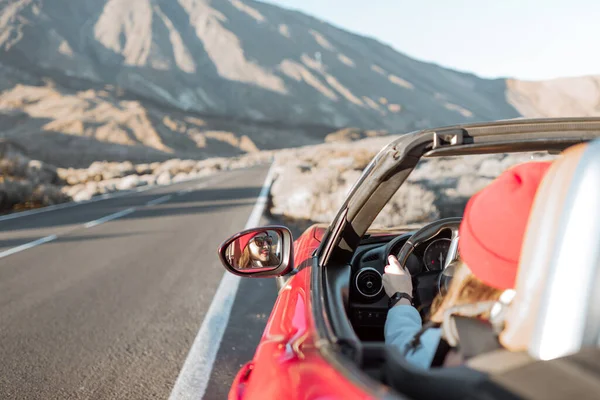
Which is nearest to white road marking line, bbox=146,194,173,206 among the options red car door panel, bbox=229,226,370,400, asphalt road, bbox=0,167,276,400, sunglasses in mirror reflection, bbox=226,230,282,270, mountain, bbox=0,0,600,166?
asphalt road, bbox=0,167,276,400

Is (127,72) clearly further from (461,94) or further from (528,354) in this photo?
(528,354)

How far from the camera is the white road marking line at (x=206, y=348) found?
10.9 ft

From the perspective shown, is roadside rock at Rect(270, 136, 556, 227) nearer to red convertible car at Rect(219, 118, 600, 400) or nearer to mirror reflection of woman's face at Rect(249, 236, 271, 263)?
mirror reflection of woman's face at Rect(249, 236, 271, 263)

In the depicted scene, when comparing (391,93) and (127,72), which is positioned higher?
(391,93)

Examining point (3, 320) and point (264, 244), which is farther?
point (3, 320)

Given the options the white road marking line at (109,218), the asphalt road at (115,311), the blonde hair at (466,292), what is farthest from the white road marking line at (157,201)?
the blonde hair at (466,292)

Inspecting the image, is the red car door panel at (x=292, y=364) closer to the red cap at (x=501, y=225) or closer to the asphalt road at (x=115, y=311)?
the red cap at (x=501, y=225)

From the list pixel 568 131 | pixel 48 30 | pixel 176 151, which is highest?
pixel 48 30

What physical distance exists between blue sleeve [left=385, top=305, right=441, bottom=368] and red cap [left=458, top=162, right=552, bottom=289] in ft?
0.87

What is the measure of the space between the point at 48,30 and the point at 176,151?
72116 mm

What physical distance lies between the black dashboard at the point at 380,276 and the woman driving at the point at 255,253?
433 millimetres

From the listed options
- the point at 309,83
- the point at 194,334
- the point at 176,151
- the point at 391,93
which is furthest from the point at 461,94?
the point at 194,334

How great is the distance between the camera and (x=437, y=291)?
2605mm

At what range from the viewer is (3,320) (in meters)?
5.05
